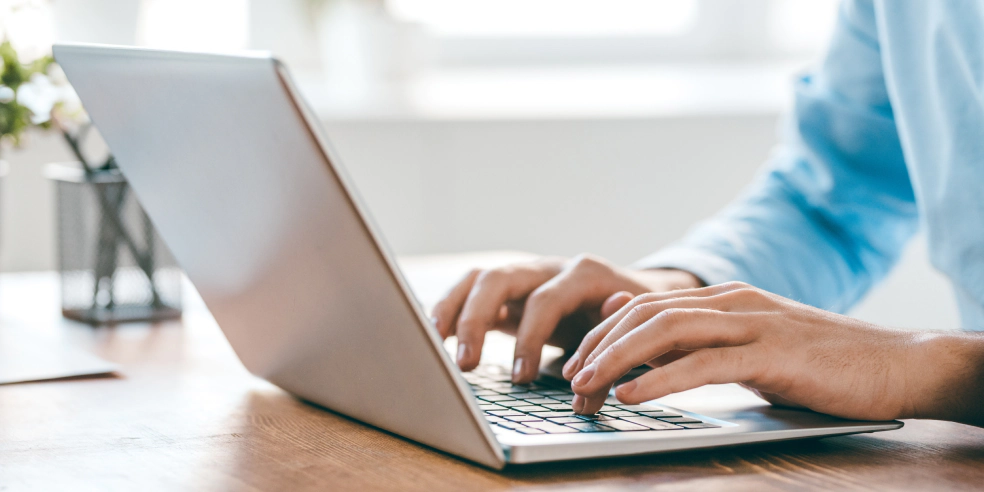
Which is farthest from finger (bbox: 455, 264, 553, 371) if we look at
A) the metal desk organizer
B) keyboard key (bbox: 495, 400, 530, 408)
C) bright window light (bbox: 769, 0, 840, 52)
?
bright window light (bbox: 769, 0, 840, 52)

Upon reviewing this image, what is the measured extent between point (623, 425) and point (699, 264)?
426 millimetres

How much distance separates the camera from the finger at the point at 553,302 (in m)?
0.70

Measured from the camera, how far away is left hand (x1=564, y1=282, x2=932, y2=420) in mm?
549

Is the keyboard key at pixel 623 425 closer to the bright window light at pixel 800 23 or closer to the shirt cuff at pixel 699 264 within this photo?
the shirt cuff at pixel 699 264

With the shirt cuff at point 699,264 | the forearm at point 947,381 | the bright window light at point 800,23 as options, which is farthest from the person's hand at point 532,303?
the bright window light at point 800,23

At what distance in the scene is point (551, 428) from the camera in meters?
0.53

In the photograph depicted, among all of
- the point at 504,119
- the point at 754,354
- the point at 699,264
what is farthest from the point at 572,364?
the point at 504,119

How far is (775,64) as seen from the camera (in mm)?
2900

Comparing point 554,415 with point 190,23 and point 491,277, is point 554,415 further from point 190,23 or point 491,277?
point 190,23

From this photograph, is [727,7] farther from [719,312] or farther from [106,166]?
[719,312]

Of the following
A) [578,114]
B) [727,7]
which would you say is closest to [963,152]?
[578,114]

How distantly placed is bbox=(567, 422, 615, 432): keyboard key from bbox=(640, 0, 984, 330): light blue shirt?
42 centimetres

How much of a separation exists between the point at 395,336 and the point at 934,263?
0.55 meters

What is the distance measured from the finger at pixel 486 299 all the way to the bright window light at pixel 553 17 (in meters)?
1.77
